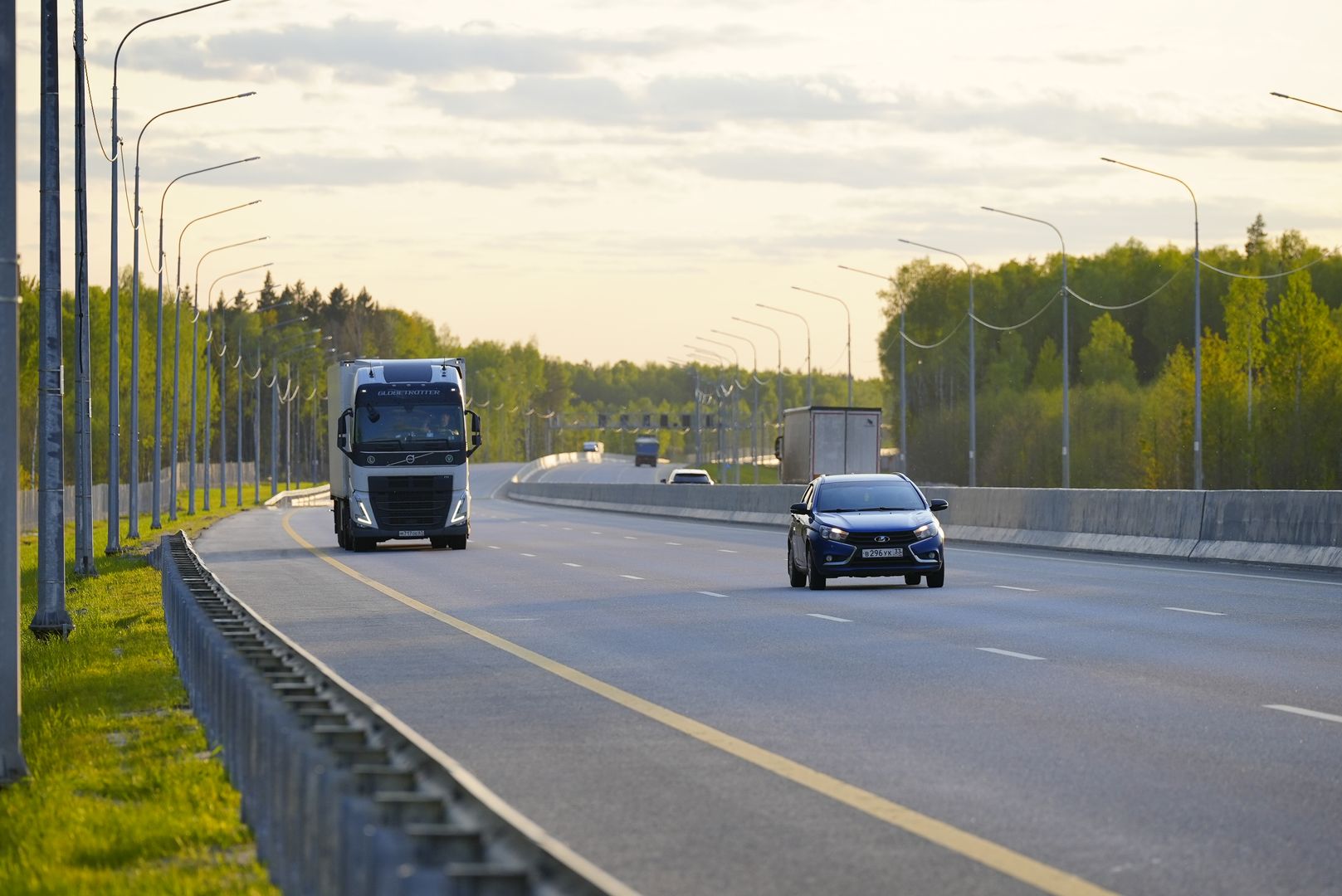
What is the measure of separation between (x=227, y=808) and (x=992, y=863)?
3.47 m

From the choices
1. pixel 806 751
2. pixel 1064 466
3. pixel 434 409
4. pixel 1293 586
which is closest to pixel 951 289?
pixel 1064 466

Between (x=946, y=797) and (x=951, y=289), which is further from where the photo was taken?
(x=951, y=289)

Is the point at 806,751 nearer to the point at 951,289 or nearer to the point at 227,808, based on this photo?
the point at 227,808

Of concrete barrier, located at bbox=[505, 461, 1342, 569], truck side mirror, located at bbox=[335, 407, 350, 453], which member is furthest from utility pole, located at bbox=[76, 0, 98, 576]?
concrete barrier, located at bbox=[505, 461, 1342, 569]

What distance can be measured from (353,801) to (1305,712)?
342 inches

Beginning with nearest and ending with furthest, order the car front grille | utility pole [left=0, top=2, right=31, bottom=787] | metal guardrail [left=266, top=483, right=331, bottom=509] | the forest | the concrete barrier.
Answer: utility pole [left=0, top=2, right=31, bottom=787] < the car front grille < the concrete barrier < the forest < metal guardrail [left=266, top=483, right=331, bottom=509]

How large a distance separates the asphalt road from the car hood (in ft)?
2.75

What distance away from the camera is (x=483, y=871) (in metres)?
5.28

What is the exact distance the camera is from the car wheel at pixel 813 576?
27078 millimetres

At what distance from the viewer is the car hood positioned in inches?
1064

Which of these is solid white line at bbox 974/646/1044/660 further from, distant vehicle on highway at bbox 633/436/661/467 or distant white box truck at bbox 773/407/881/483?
distant vehicle on highway at bbox 633/436/661/467

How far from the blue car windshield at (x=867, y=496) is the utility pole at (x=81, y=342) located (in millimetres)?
10937

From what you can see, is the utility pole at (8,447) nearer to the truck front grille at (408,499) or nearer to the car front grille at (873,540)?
the car front grille at (873,540)

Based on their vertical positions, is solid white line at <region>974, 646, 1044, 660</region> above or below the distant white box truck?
below
